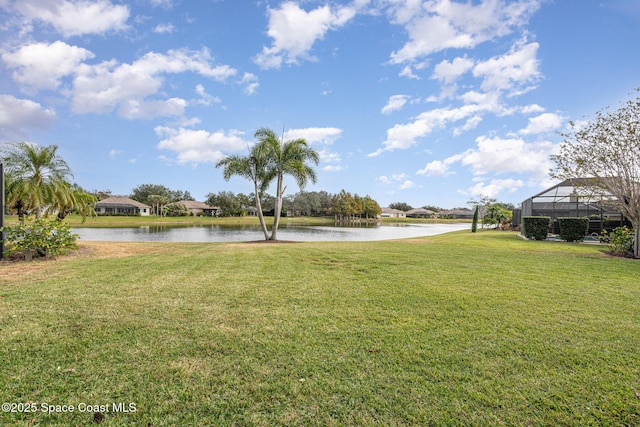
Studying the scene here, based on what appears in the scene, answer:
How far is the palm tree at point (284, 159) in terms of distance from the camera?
15.5 meters

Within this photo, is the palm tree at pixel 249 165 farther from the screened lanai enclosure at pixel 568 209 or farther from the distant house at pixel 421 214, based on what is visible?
the distant house at pixel 421 214

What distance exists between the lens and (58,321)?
3.79m

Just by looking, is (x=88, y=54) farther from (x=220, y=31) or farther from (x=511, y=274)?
(x=511, y=274)

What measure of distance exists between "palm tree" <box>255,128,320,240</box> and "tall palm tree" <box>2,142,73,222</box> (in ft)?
27.1

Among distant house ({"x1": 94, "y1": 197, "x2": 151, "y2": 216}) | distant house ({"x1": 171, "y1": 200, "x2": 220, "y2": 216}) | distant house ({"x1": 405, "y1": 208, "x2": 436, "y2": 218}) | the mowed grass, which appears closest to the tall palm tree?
the mowed grass

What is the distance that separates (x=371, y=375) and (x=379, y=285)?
10.3ft

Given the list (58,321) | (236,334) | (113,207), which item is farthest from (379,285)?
(113,207)

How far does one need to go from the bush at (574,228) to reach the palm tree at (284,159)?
13.4m

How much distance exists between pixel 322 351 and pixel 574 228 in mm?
18276

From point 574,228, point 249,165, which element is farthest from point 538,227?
point 249,165

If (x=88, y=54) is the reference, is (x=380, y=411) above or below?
below

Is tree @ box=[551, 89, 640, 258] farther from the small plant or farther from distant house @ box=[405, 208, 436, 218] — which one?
distant house @ box=[405, 208, 436, 218]

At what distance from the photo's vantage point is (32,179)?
10.8 meters

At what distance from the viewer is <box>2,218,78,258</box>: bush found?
7793 millimetres
